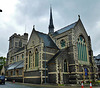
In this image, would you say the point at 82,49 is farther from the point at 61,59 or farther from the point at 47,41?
the point at 47,41

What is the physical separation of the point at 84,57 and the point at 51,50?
9.17 metres

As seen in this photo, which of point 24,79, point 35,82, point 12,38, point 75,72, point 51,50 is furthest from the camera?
point 12,38

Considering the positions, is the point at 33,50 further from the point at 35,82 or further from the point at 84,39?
the point at 84,39

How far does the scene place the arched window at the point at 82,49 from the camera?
2927 cm

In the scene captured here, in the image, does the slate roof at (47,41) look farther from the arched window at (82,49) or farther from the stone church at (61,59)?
the arched window at (82,49)

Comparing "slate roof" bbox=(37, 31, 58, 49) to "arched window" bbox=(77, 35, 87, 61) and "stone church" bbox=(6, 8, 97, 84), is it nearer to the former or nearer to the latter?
"stone church" bbox=(6, 8, 97, 84)

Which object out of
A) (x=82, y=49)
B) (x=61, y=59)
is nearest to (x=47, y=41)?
(x=61, y=59)

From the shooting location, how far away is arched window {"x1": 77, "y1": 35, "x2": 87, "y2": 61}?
2927cm

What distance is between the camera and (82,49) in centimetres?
3042

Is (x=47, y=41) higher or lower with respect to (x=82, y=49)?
higher

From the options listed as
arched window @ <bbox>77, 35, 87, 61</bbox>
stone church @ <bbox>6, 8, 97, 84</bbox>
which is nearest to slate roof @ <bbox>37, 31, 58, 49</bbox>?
stone church @ <bbox>6, 8, 97, 84</bbox>

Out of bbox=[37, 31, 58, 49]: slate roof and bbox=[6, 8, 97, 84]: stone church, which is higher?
bbox=[37, 31, 58, 49]: slate roof

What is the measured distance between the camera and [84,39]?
Result: 1260 inches

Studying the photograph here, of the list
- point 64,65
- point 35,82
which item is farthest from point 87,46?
point 35,82
